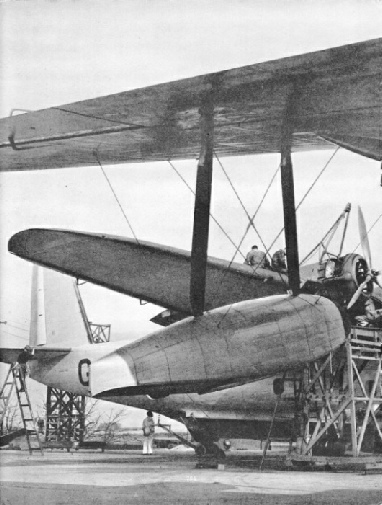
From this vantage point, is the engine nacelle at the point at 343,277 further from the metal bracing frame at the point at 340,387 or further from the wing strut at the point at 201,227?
the wing strut at the point at 201,227

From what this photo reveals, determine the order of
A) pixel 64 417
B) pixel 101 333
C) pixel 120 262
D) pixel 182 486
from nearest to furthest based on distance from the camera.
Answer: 1. pixel 182 486
2. pixel 120 262
3. pixel 64 417
4. pixel 101 333

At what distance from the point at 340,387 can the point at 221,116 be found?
9.17m

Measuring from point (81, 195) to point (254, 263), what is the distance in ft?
17.1

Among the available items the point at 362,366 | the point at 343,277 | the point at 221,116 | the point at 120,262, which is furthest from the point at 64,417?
the point at 221,116

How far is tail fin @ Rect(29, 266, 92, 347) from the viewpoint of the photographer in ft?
76.2

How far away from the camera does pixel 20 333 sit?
124 ft

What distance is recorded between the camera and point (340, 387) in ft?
53.5

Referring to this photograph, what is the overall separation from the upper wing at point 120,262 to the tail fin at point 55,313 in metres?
10.2

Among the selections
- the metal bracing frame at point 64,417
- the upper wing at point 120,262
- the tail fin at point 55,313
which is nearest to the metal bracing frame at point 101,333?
the metal bracing frame at point 64,417

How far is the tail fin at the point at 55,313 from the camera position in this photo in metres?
23.2

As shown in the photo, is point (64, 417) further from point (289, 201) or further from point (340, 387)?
point (289, 201)

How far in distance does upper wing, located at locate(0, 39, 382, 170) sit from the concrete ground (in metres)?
4.85

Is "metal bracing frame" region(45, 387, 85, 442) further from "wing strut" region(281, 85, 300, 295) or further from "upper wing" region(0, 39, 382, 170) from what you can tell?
"wing strut" region(281, 85, 300, 295)

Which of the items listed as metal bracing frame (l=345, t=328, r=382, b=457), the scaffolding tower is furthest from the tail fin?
metal bracing frame (l=345, t=328, r=382, b=457)
